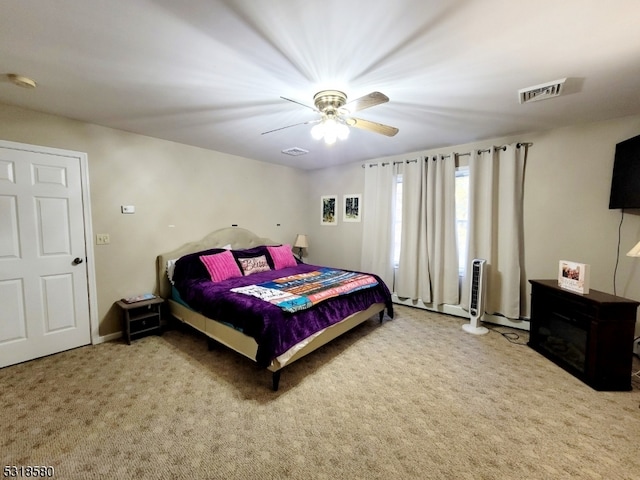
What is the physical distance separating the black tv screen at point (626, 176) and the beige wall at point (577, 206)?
0.16 metres

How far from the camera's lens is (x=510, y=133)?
332cm

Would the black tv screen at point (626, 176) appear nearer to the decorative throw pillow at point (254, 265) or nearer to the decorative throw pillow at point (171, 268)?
the decorative throw pillow at point (254, 265)

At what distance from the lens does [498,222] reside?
354cm

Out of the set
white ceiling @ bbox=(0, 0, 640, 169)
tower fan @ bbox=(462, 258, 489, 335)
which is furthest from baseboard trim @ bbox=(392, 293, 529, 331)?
white ceiling @ bbox=(0, 0, 640, 169)

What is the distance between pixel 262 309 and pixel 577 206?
367 centimetres

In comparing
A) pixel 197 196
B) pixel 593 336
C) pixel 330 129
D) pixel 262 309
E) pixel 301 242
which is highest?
pixel 330 129

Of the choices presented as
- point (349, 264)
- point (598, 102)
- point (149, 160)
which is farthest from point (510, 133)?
point (149, 160)

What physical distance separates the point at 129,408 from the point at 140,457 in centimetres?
54

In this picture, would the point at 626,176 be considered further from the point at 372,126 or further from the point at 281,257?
the point at 281,257

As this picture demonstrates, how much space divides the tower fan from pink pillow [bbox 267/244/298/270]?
8.55ft

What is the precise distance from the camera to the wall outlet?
3.06m

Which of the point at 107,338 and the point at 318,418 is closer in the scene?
the point at 318,418

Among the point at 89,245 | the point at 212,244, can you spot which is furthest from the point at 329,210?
the point at 89,245

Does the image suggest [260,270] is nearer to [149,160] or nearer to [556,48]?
[149,160]
